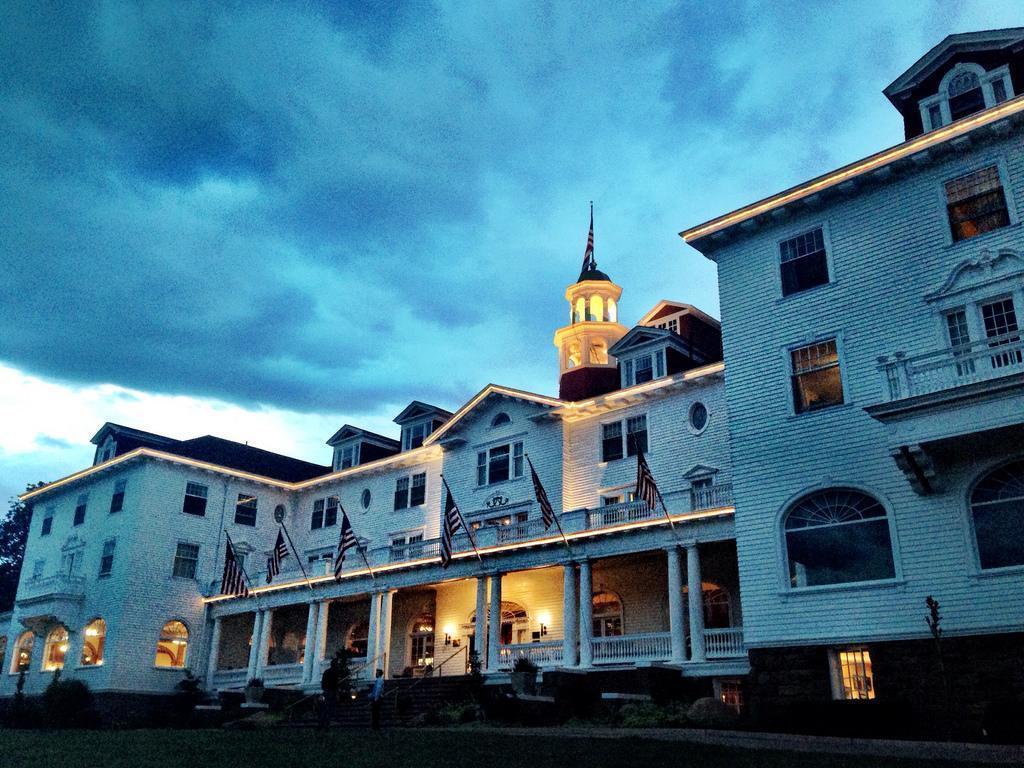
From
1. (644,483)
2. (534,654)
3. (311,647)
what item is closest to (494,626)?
(534,654)

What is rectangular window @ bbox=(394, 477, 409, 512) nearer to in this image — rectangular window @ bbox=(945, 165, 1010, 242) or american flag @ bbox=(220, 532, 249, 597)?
american flag @ bbox=(220, 532, 249, 597)

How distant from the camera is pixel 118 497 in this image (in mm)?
45000

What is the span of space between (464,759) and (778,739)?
238 inches

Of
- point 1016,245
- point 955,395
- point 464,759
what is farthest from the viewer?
point 1016,245

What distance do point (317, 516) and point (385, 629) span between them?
39.2ft

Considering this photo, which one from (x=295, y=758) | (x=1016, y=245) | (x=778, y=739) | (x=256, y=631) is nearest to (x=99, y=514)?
(x=256, y=631)

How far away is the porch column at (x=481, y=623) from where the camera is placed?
32.3m

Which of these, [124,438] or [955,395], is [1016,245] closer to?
[955,395]

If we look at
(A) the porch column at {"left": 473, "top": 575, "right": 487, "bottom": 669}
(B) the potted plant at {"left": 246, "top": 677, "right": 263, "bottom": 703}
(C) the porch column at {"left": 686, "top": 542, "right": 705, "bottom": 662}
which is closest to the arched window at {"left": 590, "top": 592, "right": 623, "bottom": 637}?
(A) the porch column at {"left": 473, "top": 575, "right": 487, "bottom": 669}

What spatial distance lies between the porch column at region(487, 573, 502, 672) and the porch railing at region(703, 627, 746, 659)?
313 inches

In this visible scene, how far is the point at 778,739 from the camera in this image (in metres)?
Answer: 16.8

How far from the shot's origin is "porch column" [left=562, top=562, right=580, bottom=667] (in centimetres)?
2948

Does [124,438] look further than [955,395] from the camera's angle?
Yes

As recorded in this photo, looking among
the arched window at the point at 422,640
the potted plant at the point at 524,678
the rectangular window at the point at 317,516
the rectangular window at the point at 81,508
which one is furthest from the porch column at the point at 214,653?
the potted plant at the point at 524,678
